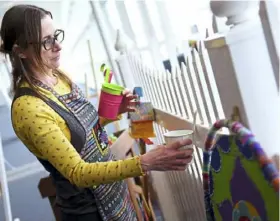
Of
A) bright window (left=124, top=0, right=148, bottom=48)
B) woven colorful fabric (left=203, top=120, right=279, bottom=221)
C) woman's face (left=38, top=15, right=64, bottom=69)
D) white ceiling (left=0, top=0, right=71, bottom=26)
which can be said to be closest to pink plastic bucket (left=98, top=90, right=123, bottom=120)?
woman's face (left=38, top=15, right=64, bottom=69)

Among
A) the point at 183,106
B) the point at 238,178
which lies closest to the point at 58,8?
the point at 183,106

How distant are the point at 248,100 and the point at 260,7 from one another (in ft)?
0.66

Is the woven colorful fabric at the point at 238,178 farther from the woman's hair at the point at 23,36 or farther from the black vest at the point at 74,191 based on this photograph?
the woman's hair at the point at 23,36

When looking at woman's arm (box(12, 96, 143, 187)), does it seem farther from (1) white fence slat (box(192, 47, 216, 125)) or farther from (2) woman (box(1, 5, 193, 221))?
(1) white fence slat (box(192, 47, 216, 125))

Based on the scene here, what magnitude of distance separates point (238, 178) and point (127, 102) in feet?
3.12

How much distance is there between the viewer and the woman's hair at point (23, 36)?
1155mm

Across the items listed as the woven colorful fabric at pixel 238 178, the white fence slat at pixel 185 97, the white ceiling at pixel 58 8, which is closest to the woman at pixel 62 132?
the woven colorful fabric at pixel 238 178

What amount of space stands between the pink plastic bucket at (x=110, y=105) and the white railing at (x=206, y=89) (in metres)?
0.23

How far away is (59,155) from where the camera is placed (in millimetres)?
1056

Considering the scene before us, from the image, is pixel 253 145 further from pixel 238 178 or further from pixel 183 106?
pixel 183 106

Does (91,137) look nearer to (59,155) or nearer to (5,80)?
(59,155)

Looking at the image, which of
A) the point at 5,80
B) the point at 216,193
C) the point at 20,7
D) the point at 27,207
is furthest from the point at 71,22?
the point at 216,193

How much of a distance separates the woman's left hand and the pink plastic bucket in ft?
0.08

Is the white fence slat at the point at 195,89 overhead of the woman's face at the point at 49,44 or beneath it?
beneath
